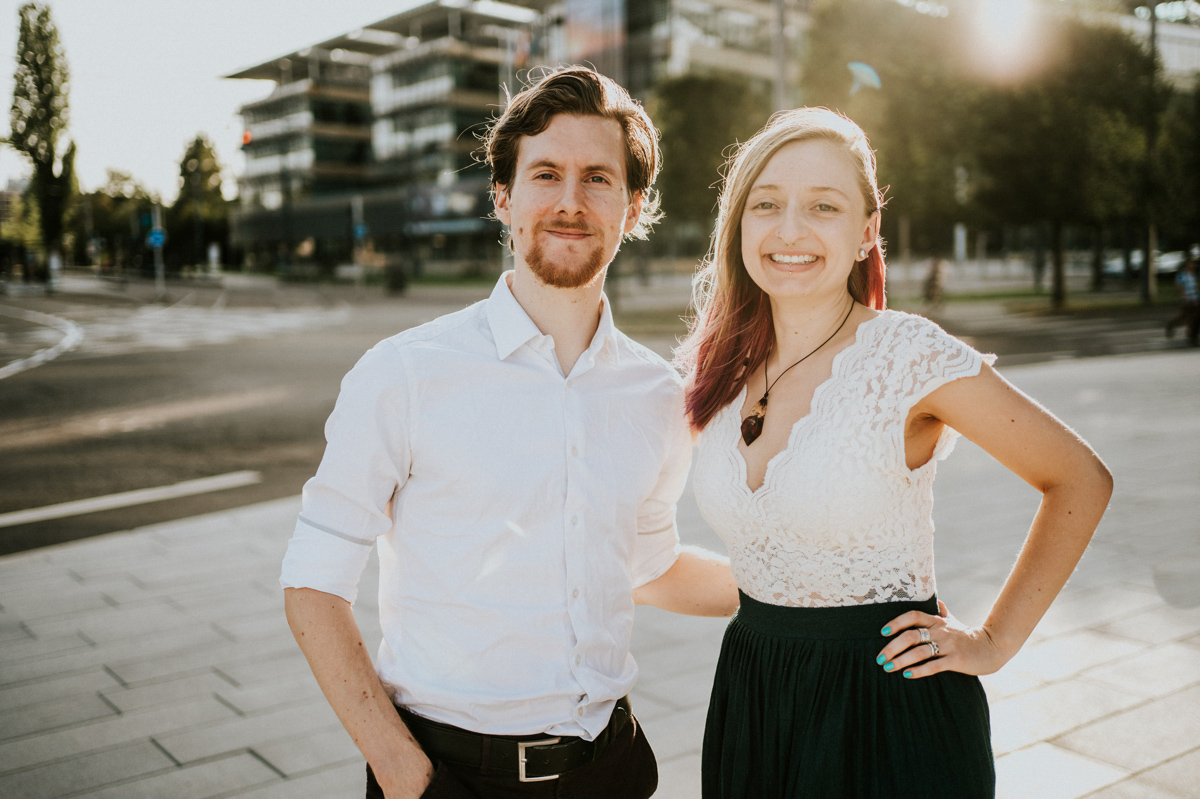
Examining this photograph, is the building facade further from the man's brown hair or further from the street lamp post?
the man's brown hair

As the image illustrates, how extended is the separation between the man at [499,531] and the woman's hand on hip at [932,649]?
0.55 meters

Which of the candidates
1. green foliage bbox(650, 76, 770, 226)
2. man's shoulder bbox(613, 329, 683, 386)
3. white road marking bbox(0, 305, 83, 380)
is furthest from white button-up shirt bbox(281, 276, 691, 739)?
green foliage bbox(650, 76, 770, 226)

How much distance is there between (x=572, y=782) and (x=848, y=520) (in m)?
0.77

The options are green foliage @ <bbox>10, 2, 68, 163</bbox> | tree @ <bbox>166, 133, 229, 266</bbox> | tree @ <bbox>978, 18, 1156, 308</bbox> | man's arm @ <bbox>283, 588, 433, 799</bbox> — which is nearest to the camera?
man's arm @ <bbox>283, 588, 433, 799</bbox>

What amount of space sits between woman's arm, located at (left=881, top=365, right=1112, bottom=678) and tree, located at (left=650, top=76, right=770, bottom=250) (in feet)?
113

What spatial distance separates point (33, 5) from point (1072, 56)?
28.9 metres

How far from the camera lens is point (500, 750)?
182 cm

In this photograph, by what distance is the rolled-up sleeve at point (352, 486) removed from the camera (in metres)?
1.78

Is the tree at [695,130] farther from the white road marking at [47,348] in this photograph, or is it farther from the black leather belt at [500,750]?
the black leather belt at [500,750]

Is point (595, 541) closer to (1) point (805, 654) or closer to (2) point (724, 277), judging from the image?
(1) point (805, 654)

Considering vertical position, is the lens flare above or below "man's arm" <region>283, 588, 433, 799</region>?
above

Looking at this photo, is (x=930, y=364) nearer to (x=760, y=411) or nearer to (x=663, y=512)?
(x=760, y=411)

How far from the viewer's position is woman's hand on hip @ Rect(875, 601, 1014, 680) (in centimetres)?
188

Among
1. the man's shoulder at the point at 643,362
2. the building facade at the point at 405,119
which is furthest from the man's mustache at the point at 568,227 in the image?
the building facade at the point at 405,119
